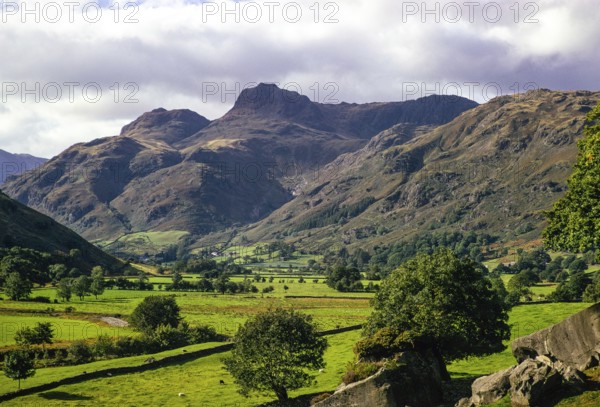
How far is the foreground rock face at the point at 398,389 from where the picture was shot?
41219mm

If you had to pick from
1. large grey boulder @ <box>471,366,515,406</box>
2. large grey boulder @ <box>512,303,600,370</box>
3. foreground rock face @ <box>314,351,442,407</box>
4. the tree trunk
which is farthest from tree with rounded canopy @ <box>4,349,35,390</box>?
large grey boulder @ <box>512,303,600,370</box>

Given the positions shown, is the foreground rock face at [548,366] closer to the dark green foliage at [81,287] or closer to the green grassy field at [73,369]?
the green grassy field at [73,369]

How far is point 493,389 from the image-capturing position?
37.7 meters

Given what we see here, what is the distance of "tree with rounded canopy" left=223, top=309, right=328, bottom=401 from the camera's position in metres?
54.3

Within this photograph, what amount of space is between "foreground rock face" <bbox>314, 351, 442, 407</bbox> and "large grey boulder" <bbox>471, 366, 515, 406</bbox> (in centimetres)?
539

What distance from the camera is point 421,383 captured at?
144 ft

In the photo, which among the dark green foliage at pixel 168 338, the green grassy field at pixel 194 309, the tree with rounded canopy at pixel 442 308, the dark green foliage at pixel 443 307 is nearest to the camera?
the tree with rounded canopy at pixel 442 308

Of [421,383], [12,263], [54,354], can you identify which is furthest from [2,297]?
[421,383]

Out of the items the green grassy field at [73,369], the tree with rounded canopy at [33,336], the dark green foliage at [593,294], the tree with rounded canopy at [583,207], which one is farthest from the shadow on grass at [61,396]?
the dark green foliage at [593,294]

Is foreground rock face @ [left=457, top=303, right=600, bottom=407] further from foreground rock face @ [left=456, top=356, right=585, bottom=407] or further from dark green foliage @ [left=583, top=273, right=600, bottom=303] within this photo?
dark green foliage @ [left=583, top=273, right=600, bottom=303]

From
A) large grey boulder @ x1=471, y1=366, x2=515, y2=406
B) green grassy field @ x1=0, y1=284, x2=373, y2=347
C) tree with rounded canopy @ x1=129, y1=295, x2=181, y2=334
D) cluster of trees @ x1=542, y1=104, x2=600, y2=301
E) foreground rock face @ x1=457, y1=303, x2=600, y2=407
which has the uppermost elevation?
cluster of trees @ x1=542, y1=104, x2=600, y2=301

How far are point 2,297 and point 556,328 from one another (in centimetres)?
15488

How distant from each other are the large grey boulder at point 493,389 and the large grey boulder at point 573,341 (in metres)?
4.41

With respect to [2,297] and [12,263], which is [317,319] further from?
[12,263]
